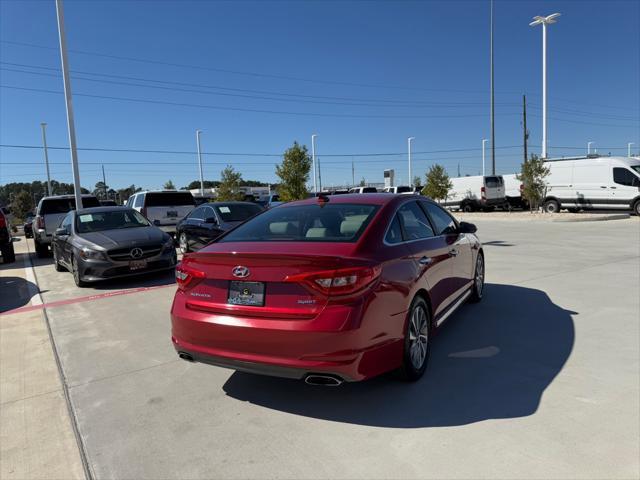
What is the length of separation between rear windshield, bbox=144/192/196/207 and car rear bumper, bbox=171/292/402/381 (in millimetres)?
12851

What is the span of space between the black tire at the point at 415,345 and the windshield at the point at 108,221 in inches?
296

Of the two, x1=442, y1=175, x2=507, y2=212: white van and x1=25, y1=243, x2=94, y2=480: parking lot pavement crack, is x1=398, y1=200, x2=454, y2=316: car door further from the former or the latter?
x1=442, y1=175, x2=507, y2=212: white van

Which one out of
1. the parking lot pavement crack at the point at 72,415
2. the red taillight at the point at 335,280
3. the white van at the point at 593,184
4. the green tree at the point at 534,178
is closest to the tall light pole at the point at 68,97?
the parking lot pavement crack at the point at 72,415

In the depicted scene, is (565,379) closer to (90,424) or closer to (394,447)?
(394,447)

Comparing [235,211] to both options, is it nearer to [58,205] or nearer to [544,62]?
[58,205]

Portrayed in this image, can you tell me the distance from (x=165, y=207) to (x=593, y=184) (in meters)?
19.8

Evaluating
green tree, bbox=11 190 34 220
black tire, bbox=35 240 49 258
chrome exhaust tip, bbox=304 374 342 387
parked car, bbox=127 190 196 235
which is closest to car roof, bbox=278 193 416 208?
chrome exhaust tip, bbox=304 374 342 387

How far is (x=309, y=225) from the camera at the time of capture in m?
4.06

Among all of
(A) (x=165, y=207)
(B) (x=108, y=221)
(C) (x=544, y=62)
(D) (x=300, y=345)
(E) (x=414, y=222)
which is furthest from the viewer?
(C) (x=544, y=62)

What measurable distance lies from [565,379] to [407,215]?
1887 millimetres

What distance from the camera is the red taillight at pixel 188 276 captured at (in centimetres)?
356

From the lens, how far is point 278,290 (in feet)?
10.4

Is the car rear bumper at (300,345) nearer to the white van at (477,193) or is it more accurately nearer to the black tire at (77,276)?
the black tire at (77,276)

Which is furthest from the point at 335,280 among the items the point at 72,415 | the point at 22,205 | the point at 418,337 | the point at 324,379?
the point at 22,205
